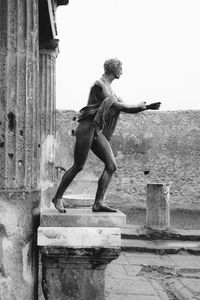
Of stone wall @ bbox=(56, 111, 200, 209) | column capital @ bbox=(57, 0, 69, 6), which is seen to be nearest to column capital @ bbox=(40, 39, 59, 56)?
column capital @ bbox=(57, 0, 69, 6)

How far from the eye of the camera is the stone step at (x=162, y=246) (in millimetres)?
6250

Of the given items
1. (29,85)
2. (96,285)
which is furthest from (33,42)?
(96,285)

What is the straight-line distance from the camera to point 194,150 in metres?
12.3

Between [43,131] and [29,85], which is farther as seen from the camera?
[43,131]

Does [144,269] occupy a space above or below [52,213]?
below

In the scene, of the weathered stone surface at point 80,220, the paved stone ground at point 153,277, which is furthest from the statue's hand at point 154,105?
the paved stone ground at point 153,277

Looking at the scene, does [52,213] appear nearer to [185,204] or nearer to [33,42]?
[33,42]

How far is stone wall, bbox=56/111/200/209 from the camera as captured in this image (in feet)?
39.8

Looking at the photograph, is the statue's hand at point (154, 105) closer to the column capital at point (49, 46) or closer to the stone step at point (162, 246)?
the column capital at point (49, 46)

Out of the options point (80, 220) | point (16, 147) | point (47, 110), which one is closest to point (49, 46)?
point (47, 110)

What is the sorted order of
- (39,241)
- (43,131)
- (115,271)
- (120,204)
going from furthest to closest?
1. (120,204)
2. (115,271)
3. (43,131)
4. (39,241)

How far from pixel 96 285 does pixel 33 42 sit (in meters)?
1.89

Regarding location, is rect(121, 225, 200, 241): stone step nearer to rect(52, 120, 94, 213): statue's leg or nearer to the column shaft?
rect(52, 120, 94, 213): statue's leg

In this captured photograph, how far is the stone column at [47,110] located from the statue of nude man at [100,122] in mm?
1579
